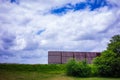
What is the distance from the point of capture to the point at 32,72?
51344 mm

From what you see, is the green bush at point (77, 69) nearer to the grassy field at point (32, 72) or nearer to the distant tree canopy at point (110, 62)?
the grassy field at point (32, 72)

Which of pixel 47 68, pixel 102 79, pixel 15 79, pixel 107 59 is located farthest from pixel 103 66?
pixel 15 79

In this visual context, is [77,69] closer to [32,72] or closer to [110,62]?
[110,62]

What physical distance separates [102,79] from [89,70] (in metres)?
5.37

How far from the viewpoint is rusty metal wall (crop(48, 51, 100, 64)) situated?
59.8 meters

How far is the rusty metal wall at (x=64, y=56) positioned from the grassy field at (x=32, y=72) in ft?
14.3

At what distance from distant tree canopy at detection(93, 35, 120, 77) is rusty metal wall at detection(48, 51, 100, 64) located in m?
7.43

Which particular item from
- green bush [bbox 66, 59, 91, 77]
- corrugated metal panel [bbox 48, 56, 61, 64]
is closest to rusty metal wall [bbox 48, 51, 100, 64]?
corrugated metal panel [bbox 48, 56, 61, 64]

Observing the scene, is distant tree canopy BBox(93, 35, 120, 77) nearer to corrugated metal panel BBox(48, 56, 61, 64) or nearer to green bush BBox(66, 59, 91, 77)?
green bush BBox(66, 59, 91, 77)

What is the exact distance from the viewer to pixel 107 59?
52500 millimetres

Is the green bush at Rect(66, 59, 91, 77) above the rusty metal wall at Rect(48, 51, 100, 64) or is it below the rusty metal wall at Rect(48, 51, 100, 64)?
below

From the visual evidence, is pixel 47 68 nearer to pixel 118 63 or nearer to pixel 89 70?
pixel 89 70

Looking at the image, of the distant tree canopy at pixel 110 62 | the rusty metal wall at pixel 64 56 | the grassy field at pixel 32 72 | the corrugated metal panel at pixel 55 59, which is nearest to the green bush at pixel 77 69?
the grassy field at pixel 32 72

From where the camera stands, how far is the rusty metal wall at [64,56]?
59791 millimetres
